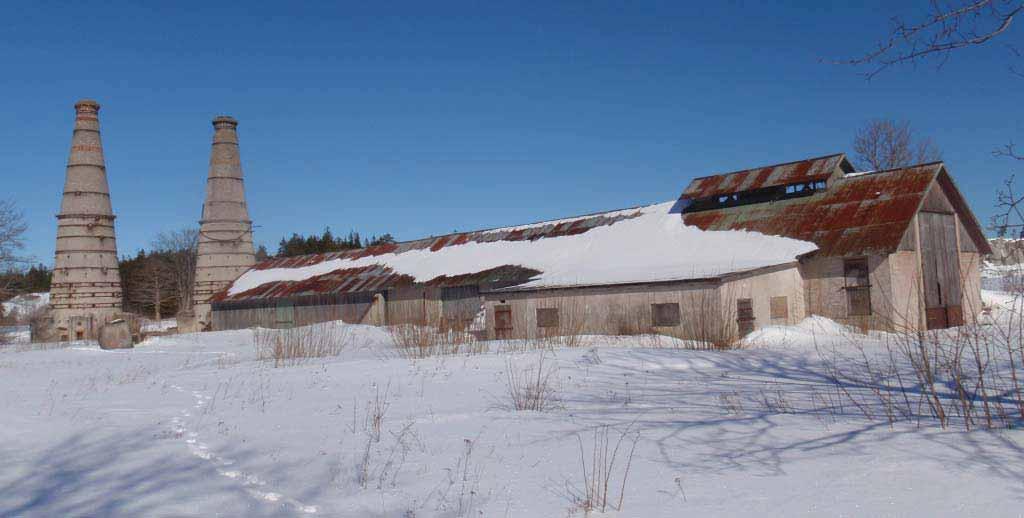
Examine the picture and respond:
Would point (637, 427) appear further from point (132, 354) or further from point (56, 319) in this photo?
point (56, 319)

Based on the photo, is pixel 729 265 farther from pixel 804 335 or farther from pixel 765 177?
pixel 765 177

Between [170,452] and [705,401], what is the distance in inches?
205

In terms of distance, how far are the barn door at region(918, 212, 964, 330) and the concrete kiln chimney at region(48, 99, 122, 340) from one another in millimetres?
39753

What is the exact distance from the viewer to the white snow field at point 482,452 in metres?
4.71

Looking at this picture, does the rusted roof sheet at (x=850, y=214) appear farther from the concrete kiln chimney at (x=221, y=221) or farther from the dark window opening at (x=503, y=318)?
the concrete kiln chimney at (x=221, y=221)

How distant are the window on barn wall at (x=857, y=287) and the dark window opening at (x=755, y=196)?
408cm

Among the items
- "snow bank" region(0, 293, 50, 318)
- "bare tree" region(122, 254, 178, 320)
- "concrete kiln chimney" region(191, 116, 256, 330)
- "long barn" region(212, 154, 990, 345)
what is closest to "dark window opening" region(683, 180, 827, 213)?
"long barn" region(212, 154, 990, 345)

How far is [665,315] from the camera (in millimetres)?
21531

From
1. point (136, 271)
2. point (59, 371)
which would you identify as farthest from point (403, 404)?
point (136, 271)

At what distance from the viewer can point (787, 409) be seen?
7.50 meters

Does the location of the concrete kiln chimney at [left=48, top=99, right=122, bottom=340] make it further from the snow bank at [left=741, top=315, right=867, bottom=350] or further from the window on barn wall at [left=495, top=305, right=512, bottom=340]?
the snow bank at [left=741, top=315, right=867, bottom=350]

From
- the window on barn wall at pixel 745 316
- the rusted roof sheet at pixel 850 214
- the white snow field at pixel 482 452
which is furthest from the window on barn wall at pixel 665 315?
the white snow field at pixel 482 452

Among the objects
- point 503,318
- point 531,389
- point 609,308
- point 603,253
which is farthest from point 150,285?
point 531,389

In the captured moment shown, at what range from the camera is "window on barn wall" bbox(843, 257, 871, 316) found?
21.8 metres
